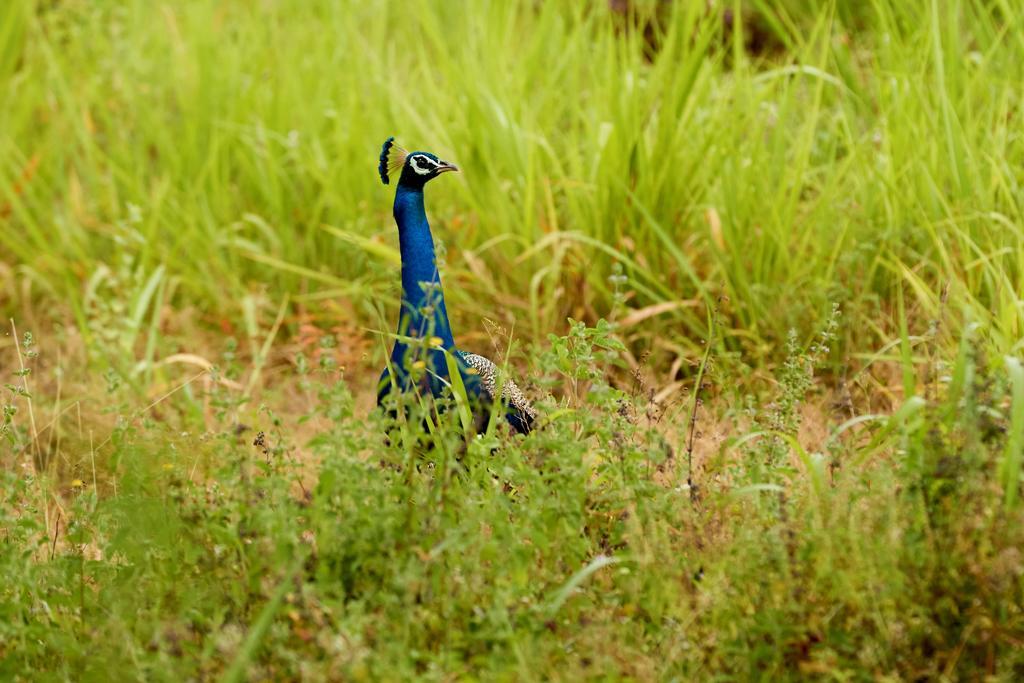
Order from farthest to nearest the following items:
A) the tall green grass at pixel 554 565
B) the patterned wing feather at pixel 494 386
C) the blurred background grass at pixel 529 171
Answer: the blurred background grass at pixel 529 171 → the patterned wing feather at pixel 494 386 → the tall green grass at pixel 554 565

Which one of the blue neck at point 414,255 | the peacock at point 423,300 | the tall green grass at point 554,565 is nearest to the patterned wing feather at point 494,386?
the peacock at point 423,300

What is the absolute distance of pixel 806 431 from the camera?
3820mm

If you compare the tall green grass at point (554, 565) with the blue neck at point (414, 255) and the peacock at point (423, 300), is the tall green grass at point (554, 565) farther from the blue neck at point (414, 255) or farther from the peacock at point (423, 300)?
the blue neck at point (414, 255)

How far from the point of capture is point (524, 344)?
15.9 feet

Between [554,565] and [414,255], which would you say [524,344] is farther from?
[554,565]

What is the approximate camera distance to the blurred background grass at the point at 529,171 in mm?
4516

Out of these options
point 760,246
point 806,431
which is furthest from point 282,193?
point 806,431

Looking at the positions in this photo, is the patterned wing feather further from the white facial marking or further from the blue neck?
the white facial marking

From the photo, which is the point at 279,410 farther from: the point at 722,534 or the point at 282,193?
the point at 722,534

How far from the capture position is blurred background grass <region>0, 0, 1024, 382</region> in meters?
4.52

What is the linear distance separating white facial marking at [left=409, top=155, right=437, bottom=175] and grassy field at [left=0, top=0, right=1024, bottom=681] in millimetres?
471

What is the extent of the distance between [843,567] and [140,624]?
4.64ft

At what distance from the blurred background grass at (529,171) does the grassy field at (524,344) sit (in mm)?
23

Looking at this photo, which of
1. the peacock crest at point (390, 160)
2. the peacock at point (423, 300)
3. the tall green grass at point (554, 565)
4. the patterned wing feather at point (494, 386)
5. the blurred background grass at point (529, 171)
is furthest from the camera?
the blurred background grass at point (529, 171)
